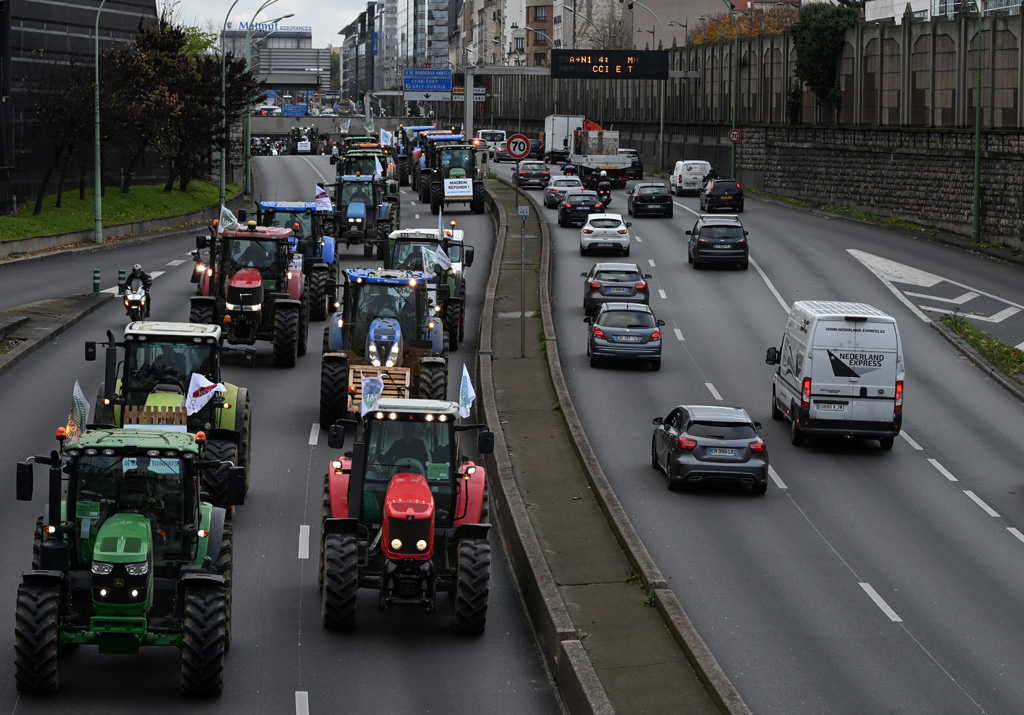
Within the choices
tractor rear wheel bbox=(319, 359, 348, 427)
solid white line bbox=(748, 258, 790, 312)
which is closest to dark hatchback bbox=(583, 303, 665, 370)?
solid white line bbox=(748, 258, 790, 312)

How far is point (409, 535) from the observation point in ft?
53.0

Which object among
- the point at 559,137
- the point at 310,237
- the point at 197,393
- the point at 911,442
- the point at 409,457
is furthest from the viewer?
the point at 559,137

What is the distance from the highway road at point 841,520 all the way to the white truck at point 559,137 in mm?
58880

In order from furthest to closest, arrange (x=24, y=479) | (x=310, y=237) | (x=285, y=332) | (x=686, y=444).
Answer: (x=310, y=237), (x=285, y=332), (x=686, y=444), (x=24, y=479)

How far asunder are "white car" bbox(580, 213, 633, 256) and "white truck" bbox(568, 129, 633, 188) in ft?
88.1

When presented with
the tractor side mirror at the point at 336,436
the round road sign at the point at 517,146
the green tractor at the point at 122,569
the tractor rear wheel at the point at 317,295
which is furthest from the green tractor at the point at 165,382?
the round road sign at the point at 517,146

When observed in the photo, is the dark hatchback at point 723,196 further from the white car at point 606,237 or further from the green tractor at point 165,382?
the green tractor at point 165,382

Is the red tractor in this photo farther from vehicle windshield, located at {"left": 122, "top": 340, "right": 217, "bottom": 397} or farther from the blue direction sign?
the blue direction sign

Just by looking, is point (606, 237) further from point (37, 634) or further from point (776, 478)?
→ point (37, 634)

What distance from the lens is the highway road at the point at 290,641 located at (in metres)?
15.0

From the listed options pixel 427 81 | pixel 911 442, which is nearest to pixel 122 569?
pixel 911 442

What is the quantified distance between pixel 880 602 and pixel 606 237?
33561 millimetres

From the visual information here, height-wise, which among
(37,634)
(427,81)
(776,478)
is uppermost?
(427,81)

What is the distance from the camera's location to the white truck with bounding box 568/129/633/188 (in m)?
79.4
